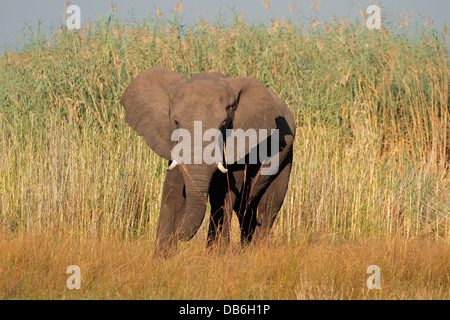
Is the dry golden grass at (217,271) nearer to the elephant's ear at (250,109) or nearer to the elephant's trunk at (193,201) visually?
the elephant's trunk at (193,201)

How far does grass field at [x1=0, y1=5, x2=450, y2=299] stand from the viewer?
475 cm

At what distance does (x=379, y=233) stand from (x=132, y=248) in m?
2.62

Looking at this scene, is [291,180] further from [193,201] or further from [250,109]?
[193,201]

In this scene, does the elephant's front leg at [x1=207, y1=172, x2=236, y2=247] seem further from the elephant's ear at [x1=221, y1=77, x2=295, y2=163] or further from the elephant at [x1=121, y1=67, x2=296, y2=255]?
the elephant's ear at [x1=221, y1=77, x2=295, y2=163]

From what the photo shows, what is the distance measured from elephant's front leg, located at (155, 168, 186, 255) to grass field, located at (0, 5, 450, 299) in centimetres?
20

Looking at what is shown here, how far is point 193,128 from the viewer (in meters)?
4.86

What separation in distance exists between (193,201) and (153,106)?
887 millimetres

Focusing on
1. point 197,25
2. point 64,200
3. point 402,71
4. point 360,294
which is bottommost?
point 360,294

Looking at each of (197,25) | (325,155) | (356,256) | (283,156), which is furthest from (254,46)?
(356,256)

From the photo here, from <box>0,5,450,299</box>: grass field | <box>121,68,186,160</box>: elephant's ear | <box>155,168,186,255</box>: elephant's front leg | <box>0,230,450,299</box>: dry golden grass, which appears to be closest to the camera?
<box>0,230,450,299</box>: dry golden grass

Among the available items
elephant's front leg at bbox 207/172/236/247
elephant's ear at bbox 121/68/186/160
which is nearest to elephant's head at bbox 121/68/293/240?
elephant's ear at bbox 121/68/186/160

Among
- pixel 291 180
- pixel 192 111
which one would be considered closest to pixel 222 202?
pixel 192 111

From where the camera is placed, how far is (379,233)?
21.6ft

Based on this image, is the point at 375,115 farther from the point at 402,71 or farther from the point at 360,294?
the point at 360,294
